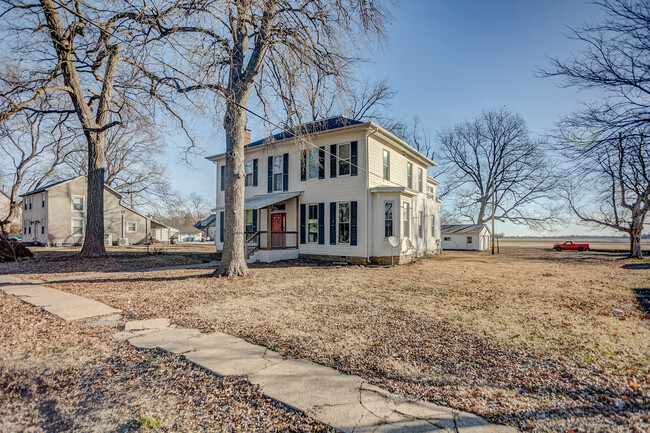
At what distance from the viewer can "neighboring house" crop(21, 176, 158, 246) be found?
25109 mm

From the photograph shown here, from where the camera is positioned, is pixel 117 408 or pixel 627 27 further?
pixel 627 27

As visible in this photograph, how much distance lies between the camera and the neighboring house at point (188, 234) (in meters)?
51.8

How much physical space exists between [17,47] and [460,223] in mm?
34963

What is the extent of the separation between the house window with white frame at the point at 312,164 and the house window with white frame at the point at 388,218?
341 centimetres

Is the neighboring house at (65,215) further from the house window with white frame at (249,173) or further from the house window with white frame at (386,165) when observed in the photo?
the house window with white frame at (386,165)

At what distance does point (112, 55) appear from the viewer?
13125 mm

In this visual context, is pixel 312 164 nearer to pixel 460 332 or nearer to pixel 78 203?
pixel 460 332

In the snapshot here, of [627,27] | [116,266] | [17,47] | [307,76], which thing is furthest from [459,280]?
[17,47]

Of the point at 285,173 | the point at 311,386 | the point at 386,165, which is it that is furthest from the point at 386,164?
the point at 311,386

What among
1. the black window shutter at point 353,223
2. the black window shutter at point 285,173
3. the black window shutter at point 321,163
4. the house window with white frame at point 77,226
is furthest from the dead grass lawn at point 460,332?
the house window with white frame at point 77,226

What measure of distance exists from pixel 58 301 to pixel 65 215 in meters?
25.5

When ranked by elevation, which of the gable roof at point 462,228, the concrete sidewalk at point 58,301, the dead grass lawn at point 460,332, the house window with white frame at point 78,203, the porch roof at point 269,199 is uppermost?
the house window with white frame at point 78,203

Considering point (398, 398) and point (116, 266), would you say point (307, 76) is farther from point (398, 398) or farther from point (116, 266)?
point (116, 266)

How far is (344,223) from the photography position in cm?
1338
